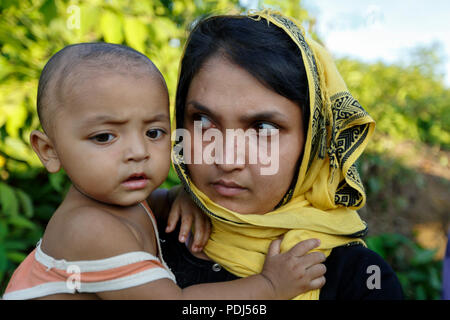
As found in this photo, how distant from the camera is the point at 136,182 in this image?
122cm

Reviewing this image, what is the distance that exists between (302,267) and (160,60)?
168cm

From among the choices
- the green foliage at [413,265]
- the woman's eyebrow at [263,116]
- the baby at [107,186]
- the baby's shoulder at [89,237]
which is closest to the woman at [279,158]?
the woman's eyebrow at [263,116]

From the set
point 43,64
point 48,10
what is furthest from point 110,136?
point 43,64

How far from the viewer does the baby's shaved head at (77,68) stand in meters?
1.14

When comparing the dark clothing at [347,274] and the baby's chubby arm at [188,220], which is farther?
the baby's chubby arm at [188,220]

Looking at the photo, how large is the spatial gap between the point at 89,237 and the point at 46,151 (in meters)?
0.40

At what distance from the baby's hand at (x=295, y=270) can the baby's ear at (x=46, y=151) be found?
83 cm

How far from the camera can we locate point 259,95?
1241 millimetres

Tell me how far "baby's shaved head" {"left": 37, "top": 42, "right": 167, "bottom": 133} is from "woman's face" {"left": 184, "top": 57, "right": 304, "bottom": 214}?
224 millimetres

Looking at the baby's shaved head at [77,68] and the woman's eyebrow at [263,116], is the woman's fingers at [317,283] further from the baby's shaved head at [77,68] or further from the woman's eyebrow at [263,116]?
the baby's shaved head at [77,68]

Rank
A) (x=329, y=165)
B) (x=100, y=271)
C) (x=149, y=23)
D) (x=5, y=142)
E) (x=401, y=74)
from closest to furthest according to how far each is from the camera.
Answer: (x=100, y=271), (x=329, y=165), (x=149, y=23), (x=5, y=142), (x=401, y=74)

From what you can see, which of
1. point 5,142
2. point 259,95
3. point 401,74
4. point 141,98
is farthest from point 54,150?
point 401,74

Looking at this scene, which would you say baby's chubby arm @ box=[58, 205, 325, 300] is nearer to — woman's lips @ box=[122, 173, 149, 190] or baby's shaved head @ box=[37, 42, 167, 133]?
woman's lips @ box=[122, 173, 149, 190]
